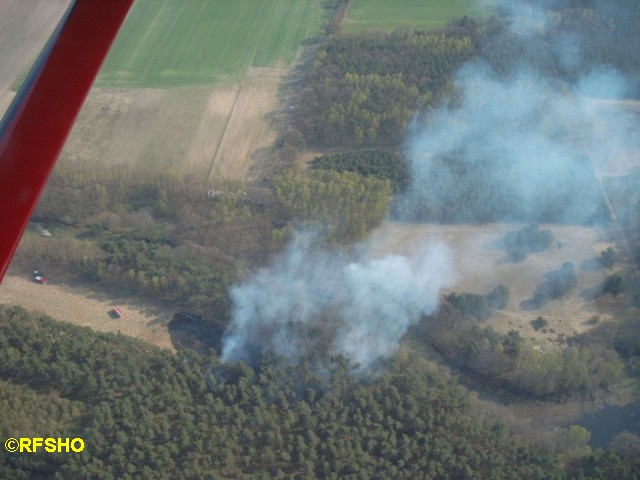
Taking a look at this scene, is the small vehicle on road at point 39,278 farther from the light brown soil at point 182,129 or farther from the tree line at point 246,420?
the light brown soil at point 182,129

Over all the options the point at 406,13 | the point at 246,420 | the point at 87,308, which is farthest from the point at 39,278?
the point at 406,13

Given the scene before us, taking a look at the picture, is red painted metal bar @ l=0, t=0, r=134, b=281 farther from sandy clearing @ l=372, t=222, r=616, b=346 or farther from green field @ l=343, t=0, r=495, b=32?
green field @ l=343, t=0, r=495, b=32

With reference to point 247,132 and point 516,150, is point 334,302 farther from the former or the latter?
point 516,150

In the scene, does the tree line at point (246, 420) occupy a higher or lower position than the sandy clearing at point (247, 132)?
lower

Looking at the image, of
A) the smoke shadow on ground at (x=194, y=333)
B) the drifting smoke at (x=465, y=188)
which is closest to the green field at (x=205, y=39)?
the drifting smoke at (x=465, y=188)
